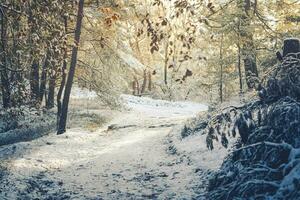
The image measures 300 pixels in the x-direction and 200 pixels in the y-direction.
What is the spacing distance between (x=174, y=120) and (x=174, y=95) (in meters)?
26.2

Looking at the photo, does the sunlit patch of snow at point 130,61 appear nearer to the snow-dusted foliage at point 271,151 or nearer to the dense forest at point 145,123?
the dense forest at point 145,123

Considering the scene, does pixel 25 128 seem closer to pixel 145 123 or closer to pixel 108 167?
pixel 145 123

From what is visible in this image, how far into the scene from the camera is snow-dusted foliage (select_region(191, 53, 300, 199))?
21.4 ft

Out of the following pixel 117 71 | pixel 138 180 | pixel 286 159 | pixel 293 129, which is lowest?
pixel 138 180

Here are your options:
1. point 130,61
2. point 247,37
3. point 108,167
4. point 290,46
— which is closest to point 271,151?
point 290,46

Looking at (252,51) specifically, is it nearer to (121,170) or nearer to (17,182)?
(121,170)

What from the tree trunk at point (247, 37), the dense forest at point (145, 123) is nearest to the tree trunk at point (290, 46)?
the dense forest at point (145, 123)

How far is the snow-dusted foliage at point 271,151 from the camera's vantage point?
652cm

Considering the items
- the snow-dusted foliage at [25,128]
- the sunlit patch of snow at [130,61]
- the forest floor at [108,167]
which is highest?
the sunlit patch of snow at [130,61]

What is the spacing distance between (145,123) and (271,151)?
16352 mm

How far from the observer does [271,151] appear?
7.10 meters

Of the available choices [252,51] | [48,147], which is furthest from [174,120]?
[48,147]

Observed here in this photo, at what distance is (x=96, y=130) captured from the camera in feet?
69.7

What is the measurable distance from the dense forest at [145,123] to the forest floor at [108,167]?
36 millimetres
